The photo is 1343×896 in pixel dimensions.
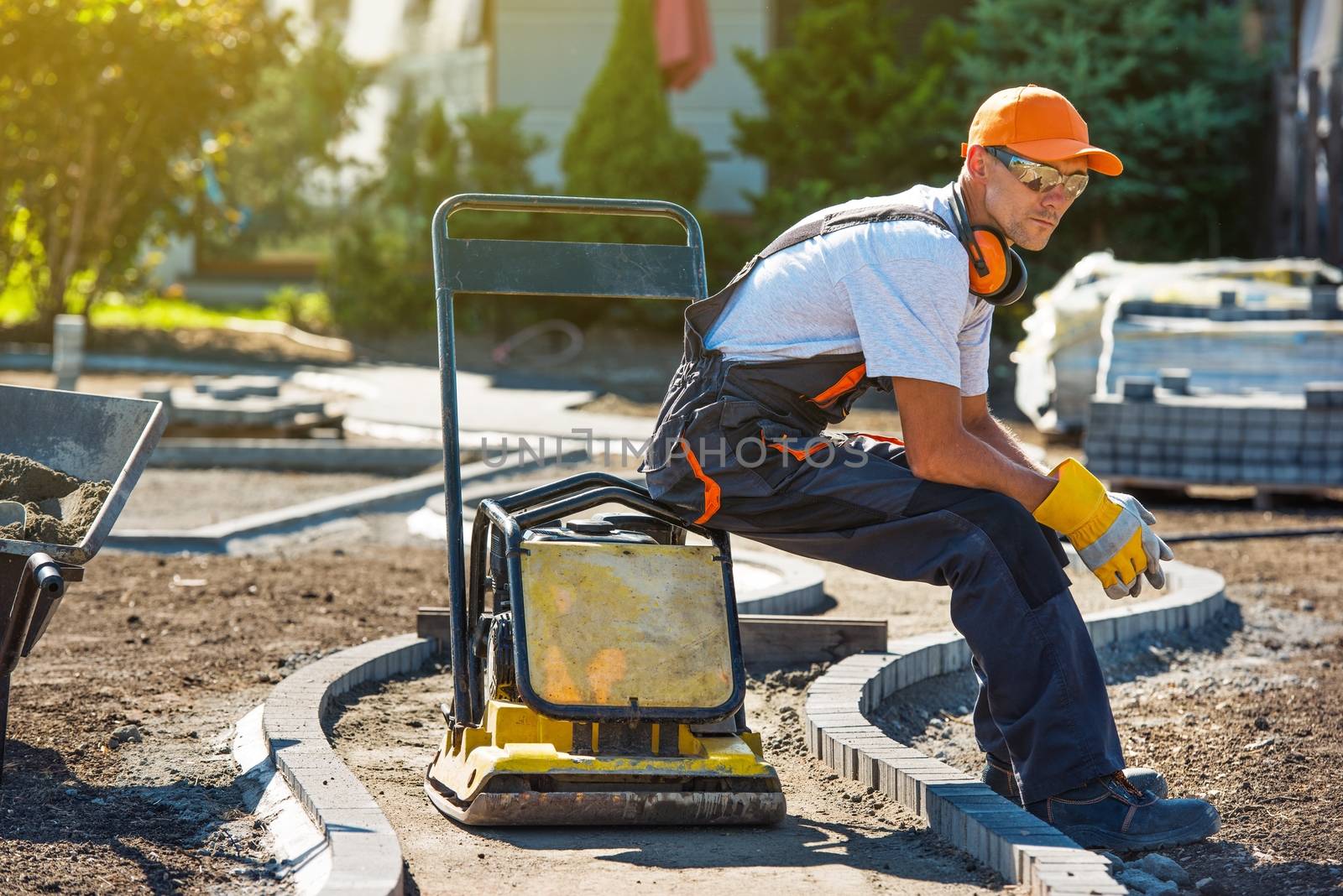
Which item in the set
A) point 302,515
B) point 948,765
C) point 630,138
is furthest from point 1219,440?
point 630,138

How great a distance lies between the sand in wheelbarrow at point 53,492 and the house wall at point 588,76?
50.8ft

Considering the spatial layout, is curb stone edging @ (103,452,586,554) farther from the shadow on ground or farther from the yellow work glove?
the yellow work glove

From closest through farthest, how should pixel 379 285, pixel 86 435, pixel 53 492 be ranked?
pixel 53 492 → pixel 86 435 → pixel 379 285

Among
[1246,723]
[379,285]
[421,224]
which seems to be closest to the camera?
[1246,723]

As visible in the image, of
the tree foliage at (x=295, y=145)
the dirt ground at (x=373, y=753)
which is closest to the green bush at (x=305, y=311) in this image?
the tree foliage at (x=295, y=145)

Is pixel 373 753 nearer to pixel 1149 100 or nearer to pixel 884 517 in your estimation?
pixel 884 517

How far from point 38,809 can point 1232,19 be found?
52.8 ft

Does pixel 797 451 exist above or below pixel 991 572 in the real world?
above

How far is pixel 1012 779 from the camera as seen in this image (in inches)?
142

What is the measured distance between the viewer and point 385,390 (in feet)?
46.2

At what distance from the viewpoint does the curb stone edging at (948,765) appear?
3010mm

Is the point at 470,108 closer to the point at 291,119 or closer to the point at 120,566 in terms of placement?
the point at 291,119

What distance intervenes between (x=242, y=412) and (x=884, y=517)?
815 cm

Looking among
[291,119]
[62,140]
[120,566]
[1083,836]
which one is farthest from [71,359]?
[291,119]
